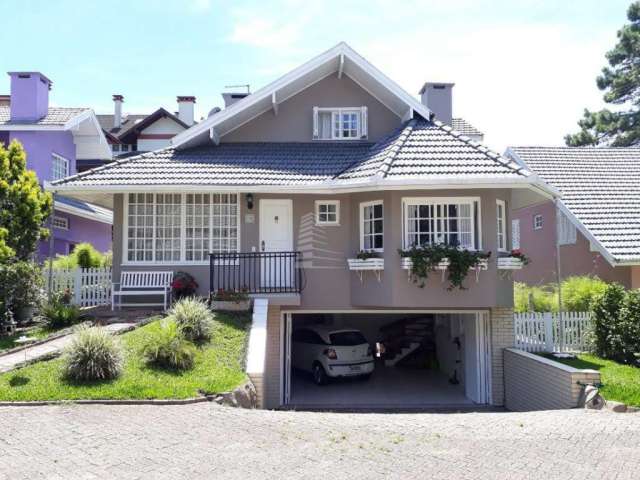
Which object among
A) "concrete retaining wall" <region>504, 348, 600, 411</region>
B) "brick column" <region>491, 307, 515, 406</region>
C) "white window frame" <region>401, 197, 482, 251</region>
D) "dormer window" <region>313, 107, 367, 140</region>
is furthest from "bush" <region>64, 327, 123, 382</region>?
"dormer window" <region>313, 107, 367, 140</region>

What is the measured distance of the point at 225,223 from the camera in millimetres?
14344

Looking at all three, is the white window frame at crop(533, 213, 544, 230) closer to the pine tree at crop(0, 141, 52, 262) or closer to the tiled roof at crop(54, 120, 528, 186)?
the tiled roof at crop(54, 120, 528, 186)

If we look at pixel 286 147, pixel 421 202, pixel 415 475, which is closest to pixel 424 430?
pixel 415 475

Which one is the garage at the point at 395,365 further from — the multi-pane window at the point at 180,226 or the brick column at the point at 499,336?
the multi-pane window at the point at 180,226

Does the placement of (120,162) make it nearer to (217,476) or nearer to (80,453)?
(80,453)

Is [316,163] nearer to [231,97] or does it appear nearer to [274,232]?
[274,232]

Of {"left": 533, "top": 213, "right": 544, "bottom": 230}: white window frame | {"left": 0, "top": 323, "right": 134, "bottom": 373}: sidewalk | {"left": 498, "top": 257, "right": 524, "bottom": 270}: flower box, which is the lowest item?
{"left": 0, "top": 323, "right": 134, "bottom": 373}: sidewalk

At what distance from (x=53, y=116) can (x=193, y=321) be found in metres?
13.6

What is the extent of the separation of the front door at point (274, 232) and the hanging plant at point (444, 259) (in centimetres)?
349

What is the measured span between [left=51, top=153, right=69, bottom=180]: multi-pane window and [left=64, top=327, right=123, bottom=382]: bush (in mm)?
13195

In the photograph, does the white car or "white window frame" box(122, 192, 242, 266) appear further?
the white car

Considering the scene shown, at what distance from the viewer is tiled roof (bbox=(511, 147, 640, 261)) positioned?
15781mm

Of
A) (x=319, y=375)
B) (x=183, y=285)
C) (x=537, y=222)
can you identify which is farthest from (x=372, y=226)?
(x=537, y=222)

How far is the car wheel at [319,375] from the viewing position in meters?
14.8
